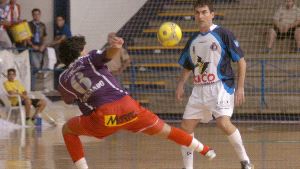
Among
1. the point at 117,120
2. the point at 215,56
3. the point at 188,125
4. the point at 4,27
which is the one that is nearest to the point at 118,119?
the point at 117,120

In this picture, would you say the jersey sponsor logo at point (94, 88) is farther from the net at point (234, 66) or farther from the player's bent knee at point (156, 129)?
the net at point (234, 66)

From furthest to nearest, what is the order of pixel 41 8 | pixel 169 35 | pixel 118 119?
pixel 41 8, pixel 169 35, pixel 118 119

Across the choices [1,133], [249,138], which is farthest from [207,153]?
[1,133]

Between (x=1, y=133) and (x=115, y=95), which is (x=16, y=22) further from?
(x=115, y=95)

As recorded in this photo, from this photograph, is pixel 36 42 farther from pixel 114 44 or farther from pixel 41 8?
pixel 114 44

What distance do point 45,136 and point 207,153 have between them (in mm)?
6691

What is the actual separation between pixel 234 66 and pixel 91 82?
10.2m

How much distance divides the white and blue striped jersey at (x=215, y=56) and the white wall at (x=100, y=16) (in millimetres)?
10773

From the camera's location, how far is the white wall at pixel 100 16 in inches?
743

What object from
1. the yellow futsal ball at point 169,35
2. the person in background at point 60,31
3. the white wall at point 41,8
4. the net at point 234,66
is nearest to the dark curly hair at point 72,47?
the yellow futsal ball at point 169,35

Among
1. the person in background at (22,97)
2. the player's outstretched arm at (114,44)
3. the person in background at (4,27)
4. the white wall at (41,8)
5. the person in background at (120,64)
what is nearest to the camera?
the player's outstretched arm at (114,44)

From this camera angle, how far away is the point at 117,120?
6.98 m

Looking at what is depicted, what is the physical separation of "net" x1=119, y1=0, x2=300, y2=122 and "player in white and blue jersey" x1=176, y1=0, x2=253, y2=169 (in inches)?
311

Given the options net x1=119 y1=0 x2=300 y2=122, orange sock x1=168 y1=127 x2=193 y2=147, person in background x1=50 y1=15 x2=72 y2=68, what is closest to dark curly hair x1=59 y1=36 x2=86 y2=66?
orange sock x1=168 y1=127 x2=193 y2=147
